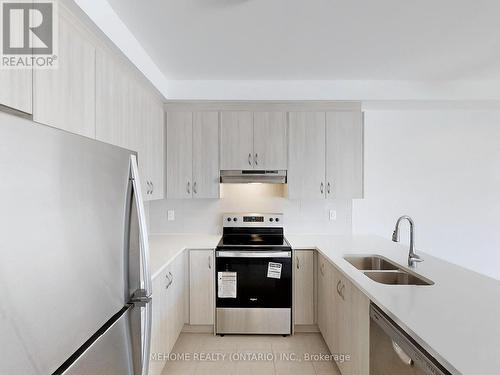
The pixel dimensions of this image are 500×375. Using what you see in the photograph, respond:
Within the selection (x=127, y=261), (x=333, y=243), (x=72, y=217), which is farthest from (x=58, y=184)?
(x=333, y=243)

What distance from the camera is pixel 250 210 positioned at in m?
3.50

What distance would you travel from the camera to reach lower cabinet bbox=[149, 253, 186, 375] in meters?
2.02

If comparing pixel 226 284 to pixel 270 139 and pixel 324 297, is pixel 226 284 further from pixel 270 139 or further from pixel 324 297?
pixel 270 139

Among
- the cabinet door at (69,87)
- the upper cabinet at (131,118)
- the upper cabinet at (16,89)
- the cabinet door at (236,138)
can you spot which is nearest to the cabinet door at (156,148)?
the upper cabinet at (131,118)

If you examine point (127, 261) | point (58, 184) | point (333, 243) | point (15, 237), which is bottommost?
point (333, 243)

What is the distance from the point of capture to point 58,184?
31.6 inches

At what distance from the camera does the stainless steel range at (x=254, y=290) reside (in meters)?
2.84

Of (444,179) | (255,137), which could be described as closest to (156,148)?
(255,137)

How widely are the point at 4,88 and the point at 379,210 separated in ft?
11.3

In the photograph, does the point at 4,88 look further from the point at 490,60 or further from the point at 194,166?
the point at 490,60

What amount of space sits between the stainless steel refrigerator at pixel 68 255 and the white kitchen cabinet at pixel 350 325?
1156 mm

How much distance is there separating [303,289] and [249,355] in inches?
29.8
